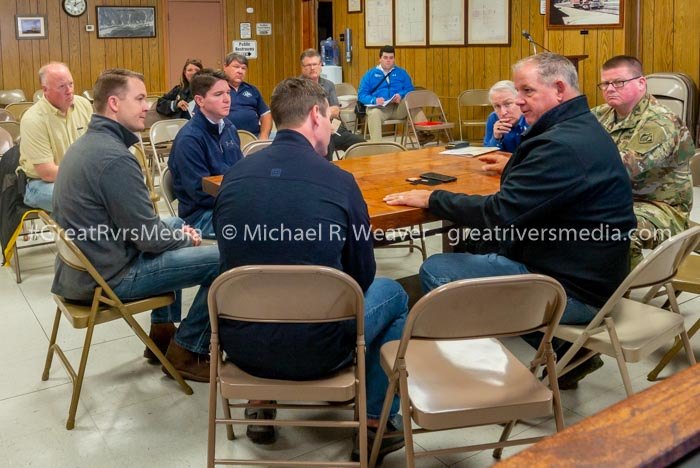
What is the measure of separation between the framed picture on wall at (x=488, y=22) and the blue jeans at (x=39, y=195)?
21.5 feet

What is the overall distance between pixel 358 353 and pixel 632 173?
1.84 m

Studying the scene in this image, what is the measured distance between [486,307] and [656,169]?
6.20 feet

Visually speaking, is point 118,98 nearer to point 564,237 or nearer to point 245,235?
point 245,235

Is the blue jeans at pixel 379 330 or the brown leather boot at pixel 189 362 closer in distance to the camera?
the blue jeans at pixel 379 330

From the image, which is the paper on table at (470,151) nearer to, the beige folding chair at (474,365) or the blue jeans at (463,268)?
the blue jeans at (463,268)

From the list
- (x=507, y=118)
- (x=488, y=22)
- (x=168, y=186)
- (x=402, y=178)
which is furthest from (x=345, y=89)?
(x=402, y=178)

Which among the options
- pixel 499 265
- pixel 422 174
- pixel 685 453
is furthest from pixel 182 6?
pixel 685 453

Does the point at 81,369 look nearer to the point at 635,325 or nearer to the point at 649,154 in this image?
the point at 635,325

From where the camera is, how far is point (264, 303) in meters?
2.04

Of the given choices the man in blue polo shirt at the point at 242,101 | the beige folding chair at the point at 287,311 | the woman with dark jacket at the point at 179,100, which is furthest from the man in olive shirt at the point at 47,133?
the beige folding chair at the point at 287,311

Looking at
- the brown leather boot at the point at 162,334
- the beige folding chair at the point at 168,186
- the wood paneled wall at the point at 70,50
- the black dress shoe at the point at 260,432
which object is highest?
the wood paneled wall at the point at 70,50

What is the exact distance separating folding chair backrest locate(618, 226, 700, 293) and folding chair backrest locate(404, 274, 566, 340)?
1.22 feet

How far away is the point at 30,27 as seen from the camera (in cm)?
1016

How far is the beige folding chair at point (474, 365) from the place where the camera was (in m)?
1.89
